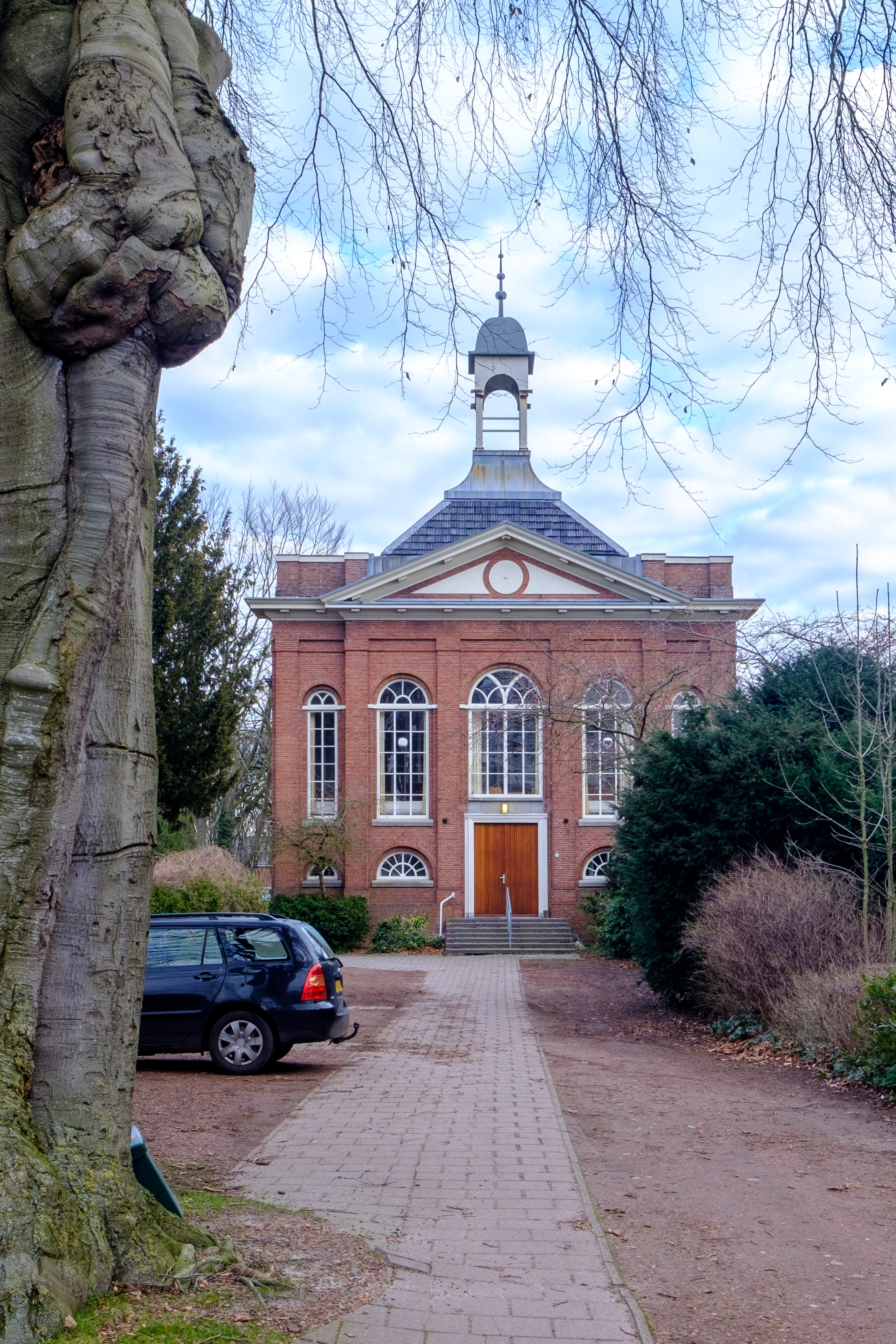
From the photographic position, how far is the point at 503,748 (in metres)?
33.5

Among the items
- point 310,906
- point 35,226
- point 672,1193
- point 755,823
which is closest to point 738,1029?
point 755,823

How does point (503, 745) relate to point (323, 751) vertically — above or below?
above

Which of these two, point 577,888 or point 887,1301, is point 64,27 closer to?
point 887,1301

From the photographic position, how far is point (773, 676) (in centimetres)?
1798

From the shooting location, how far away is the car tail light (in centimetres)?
1236

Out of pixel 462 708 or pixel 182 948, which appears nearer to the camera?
pixel 182 948

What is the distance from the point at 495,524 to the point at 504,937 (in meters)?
11.5

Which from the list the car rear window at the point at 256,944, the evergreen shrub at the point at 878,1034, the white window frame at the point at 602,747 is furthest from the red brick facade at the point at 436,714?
the evergreen shrub at the point at 878,1034

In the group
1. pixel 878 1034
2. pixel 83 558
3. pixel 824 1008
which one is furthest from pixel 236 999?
pixel 83 558

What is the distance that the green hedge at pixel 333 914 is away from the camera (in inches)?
1230

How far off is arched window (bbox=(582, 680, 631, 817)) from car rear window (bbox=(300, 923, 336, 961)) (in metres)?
12.3

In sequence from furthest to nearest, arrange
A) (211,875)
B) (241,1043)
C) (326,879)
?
(326,879), (211,875), (241,1043)

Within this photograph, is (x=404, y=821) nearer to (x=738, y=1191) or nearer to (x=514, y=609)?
(x=514, y=609)

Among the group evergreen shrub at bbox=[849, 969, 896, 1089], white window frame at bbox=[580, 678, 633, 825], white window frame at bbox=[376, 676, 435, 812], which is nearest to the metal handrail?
white window frame at bbox=[376, 676, 435, 812]
